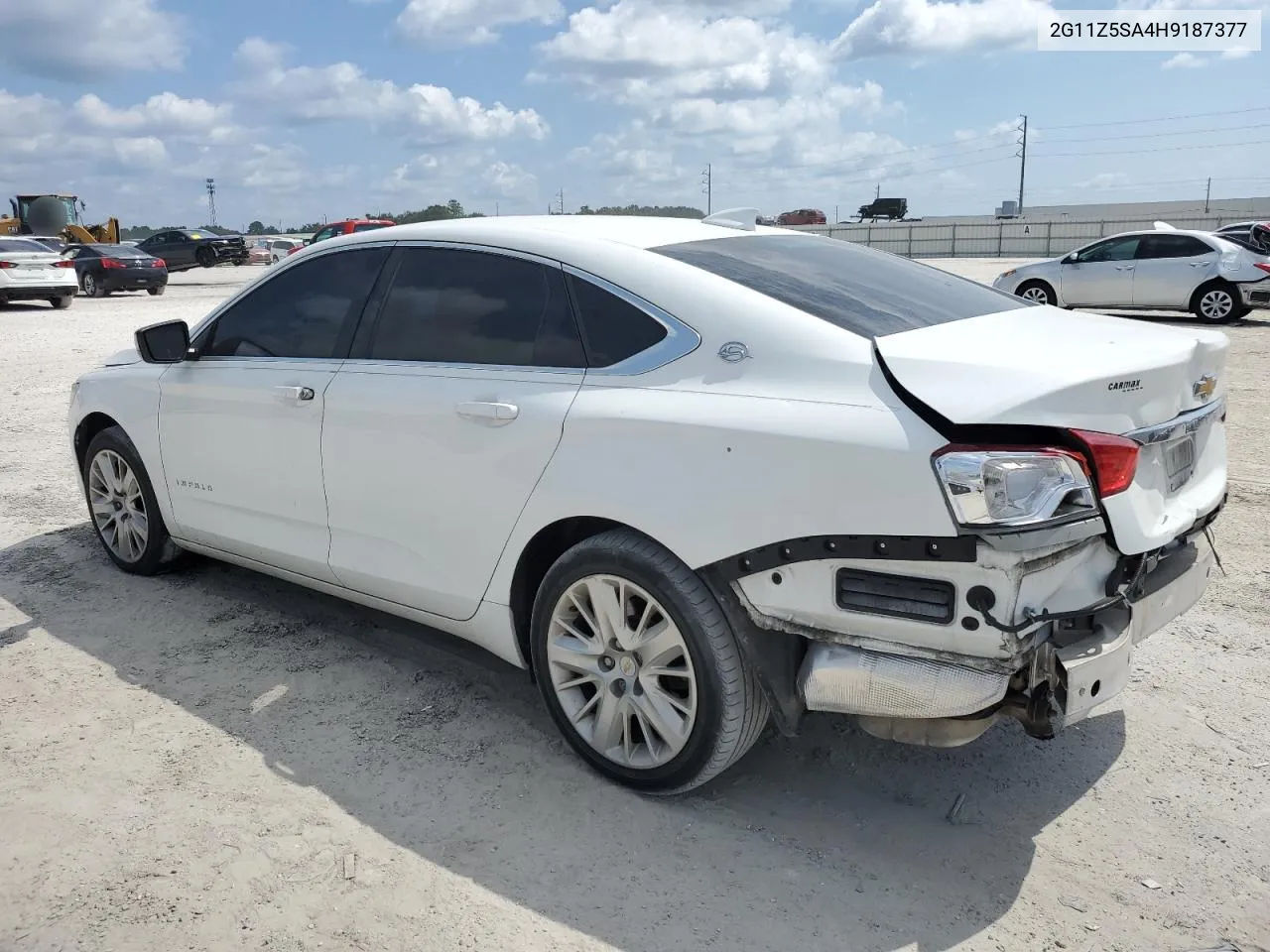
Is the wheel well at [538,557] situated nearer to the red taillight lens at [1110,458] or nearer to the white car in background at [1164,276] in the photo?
the red taillight lens at [1110,458]

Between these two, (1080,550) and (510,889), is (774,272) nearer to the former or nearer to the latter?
(1080,550)

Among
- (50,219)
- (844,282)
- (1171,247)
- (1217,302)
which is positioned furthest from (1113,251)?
(50,219)

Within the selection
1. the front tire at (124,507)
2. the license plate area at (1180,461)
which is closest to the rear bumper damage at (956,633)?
the license plate area at (1180,461)

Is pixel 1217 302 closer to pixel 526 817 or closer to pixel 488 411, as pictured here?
pixel 488 411

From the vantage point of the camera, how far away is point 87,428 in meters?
5.29

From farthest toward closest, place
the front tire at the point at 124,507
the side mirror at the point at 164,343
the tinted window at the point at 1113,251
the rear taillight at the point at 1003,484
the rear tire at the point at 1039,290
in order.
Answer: the rear tire at the point at 1039,290 → the tinted window at the point at 1113,251 → the front tire at the point at 124,507 → the side mirror at the point at 164,343 → the rear taillight at the point at 1003,484

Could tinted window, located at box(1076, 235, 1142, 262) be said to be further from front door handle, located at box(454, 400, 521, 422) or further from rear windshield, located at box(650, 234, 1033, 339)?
front door handle, located at box(454, 400, 521, 422)

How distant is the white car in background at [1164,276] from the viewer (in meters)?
15.5

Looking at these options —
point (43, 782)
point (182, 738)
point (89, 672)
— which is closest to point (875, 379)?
point (182, 738)

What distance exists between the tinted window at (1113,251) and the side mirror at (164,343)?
1559cm

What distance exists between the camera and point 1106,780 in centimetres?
326

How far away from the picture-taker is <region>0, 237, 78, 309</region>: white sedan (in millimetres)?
21141

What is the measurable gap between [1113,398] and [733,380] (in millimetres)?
982

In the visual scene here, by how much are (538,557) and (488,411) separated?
19.8 inches
